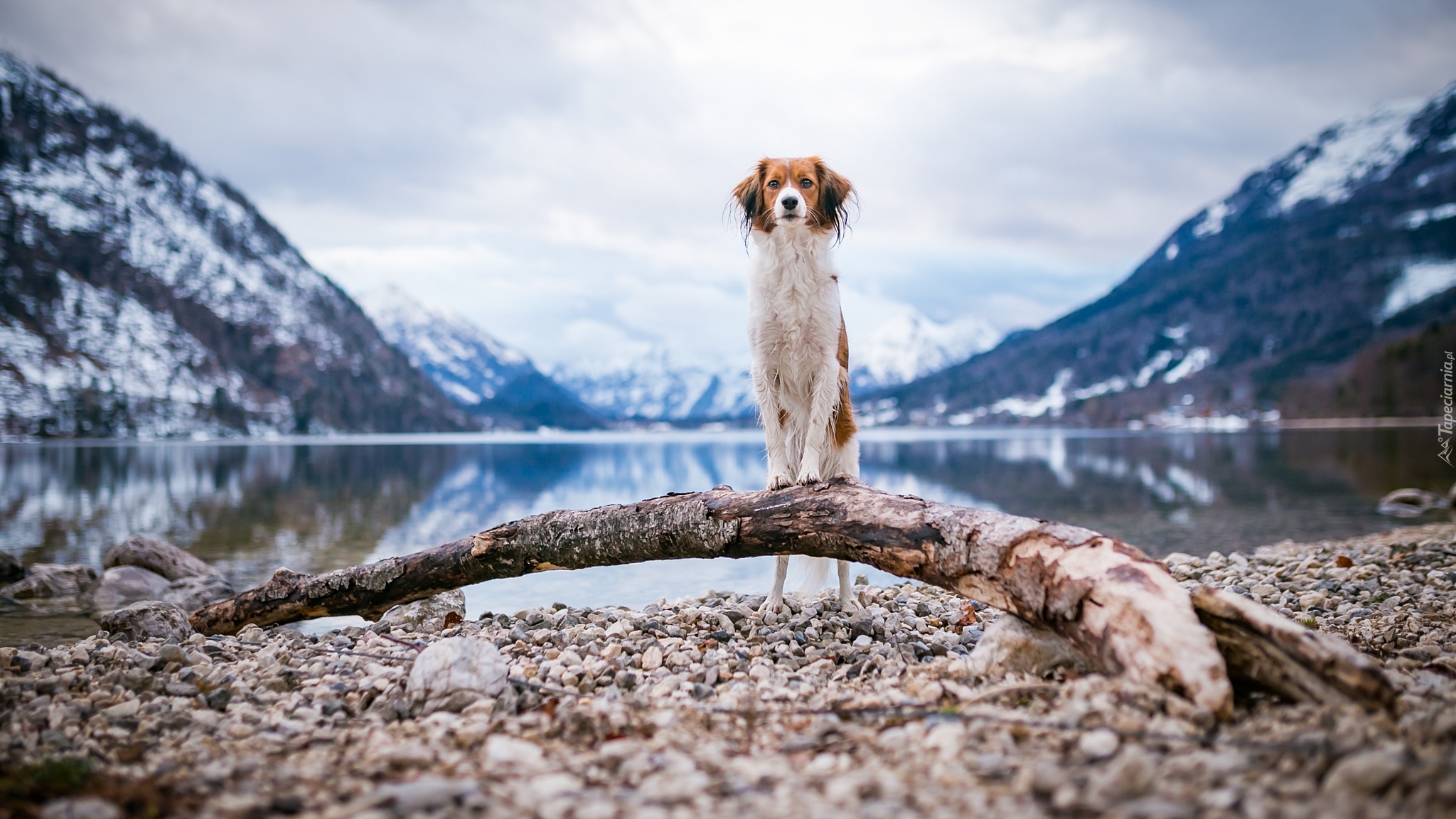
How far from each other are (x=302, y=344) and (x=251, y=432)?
167 ft

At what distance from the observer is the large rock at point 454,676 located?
4.48 meters

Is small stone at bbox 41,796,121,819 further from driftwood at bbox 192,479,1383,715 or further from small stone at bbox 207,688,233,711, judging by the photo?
driftwood at bbox 192,479,1383,715

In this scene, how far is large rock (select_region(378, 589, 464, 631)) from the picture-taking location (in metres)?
8.09

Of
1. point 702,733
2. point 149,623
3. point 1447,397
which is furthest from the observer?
point 1447,397

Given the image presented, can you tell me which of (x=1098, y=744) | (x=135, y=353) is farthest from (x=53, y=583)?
(x=135, y=353)

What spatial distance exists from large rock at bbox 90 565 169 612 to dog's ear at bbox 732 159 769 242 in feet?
33.3

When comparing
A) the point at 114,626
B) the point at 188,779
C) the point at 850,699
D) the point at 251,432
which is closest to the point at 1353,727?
the point at 850,699

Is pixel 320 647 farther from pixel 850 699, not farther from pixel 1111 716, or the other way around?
pixel 1111 716

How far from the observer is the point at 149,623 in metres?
7.42

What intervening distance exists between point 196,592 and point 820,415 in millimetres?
10353

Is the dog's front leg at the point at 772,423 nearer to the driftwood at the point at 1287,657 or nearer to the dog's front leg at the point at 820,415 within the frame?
the dog's front leg at the point at 820,415

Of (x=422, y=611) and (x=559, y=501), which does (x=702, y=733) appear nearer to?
(x=422, y=611)

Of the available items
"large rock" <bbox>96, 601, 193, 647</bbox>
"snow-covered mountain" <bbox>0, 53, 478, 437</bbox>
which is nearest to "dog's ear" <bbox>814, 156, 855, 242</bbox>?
"large rock" <bbox>96, 601, 193, 647</bbox>

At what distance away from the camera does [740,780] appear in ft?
10.4
